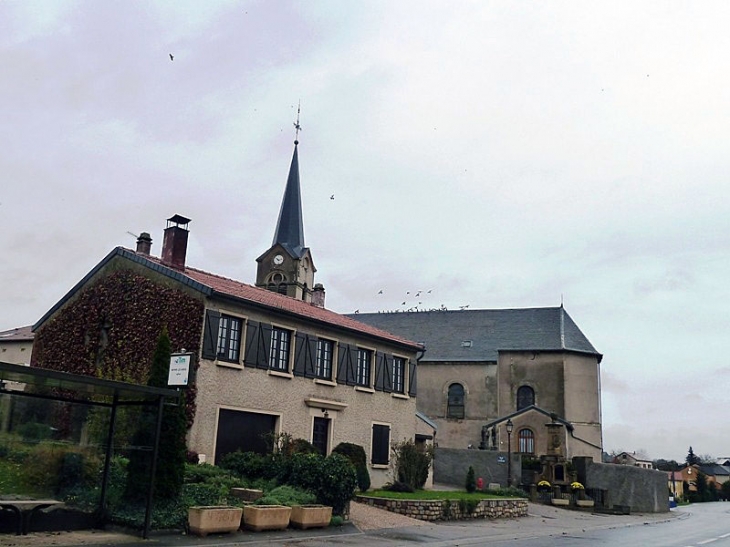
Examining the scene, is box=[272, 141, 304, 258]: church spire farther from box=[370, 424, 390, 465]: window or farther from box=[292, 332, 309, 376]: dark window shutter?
box=[292, 332, 309, 376]: dark window shutter

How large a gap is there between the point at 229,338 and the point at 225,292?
1481 millimetres

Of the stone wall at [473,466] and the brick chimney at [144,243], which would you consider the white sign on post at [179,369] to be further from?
the stone wall at [473,466]

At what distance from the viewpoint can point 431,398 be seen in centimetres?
5062

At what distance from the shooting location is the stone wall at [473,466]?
37.2m

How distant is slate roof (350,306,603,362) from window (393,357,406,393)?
20915mm

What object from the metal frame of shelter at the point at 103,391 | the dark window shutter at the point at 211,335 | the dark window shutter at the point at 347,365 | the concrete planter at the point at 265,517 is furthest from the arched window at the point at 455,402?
the metal frame of shelter at the point at 103,391

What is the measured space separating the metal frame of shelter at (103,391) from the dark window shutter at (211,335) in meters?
6.84

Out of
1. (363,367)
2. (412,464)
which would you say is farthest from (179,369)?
(412,464)

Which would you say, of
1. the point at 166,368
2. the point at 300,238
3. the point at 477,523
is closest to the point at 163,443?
Answer: the point at 166,368

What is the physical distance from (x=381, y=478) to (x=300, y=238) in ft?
96.9

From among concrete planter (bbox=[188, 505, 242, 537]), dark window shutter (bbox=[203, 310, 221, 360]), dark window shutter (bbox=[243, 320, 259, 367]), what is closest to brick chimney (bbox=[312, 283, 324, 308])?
dark window shutter (bbox=[243, 320, 259, 367])

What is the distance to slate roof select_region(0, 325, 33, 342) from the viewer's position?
36250 mm

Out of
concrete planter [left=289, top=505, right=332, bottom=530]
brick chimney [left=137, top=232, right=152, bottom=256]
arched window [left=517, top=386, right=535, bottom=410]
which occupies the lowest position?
concrete planter [left=289, top=505, right=332, bottom=530]

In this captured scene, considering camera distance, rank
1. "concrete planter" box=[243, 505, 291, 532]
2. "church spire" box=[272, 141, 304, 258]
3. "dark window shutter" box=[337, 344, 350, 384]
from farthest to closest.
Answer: "church spire" box=[272, 141, 304, 258], "dark window shutter" box=[337, 344, 350, 384], "concrete planter" box=[243, 505, 291, 532]
